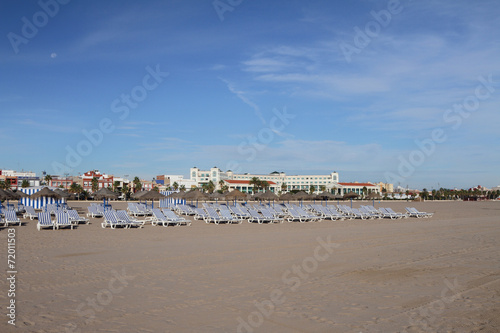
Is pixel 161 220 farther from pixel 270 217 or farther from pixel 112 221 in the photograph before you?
pixel 270 217

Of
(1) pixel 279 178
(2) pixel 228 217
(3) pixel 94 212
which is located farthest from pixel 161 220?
(1) pixel 279 178

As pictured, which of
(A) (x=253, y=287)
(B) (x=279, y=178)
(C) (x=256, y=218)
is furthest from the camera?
(B) (x=279, y=178)

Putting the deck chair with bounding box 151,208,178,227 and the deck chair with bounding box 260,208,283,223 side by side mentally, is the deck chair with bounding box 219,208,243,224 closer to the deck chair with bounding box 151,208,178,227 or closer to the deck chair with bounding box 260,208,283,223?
the deck chair with bounding box 260,208,283,223

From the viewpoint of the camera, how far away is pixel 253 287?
6594 mm

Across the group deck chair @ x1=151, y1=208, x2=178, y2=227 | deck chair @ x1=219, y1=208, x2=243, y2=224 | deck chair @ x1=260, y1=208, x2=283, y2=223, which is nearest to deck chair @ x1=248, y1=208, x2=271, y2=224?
deck chair @ x1=260, y1=208, x2=283, y2=223

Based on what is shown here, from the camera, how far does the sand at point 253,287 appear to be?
16.0ft

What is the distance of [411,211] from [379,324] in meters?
23.2

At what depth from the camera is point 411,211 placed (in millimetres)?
26484

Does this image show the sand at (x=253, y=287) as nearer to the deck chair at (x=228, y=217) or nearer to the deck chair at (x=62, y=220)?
the deck chair at (x=62, y=220)

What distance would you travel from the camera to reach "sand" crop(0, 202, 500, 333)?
488cm

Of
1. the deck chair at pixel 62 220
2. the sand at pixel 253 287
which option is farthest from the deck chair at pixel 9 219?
the sand at pixel 253 287

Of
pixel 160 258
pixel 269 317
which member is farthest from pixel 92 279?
pixel 269 317

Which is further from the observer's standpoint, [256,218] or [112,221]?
[256,218]

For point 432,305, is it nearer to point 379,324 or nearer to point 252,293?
point 379,324
